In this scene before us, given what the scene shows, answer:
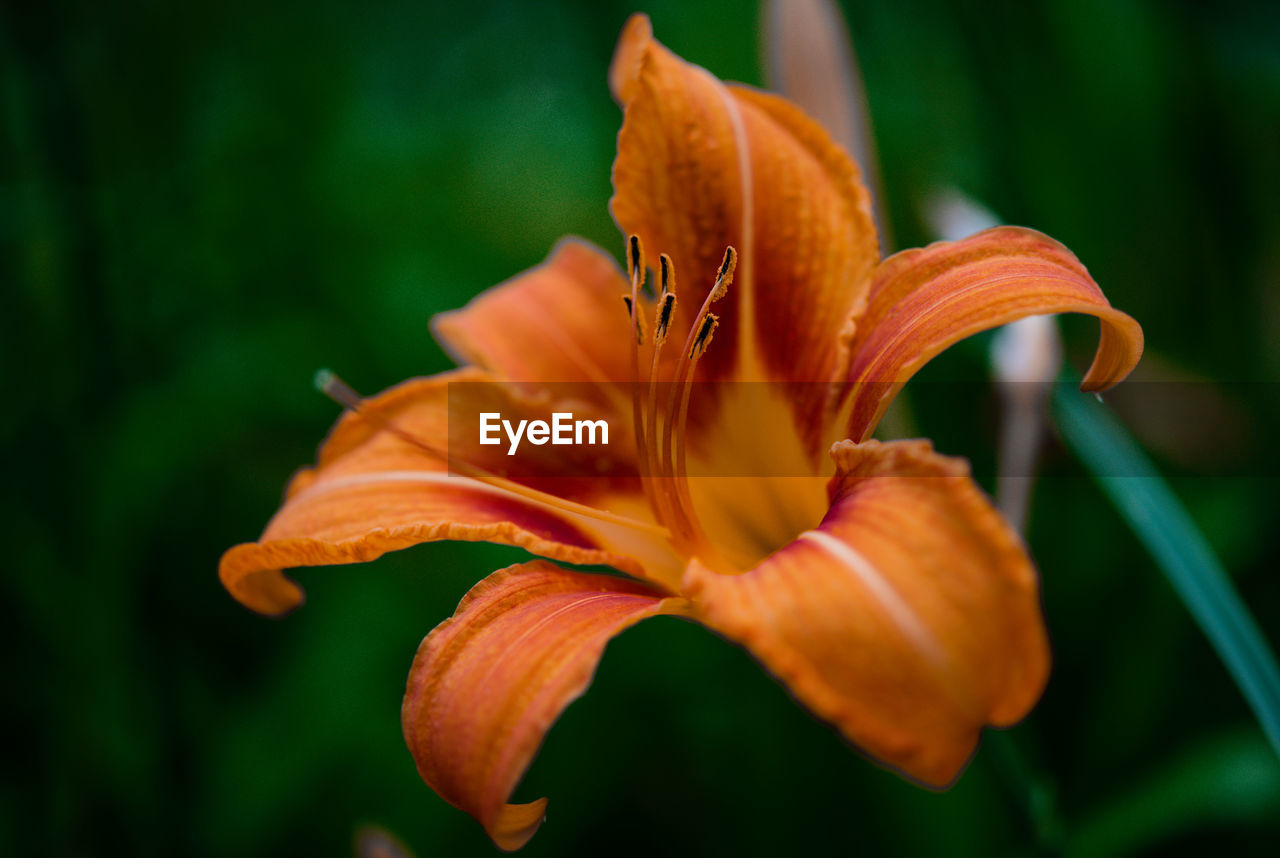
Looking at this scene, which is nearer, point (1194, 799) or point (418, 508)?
point (418, 508)

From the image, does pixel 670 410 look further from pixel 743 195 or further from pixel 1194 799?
pixel 1194 799

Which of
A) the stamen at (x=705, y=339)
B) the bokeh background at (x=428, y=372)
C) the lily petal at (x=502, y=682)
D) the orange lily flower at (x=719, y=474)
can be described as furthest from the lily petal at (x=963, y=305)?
the bokeh background at (x=428, y=372)

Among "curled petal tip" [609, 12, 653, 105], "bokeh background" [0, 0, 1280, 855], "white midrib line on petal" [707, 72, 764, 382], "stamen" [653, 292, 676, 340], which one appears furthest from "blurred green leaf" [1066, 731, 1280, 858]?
"curled petal tip" [609, 12, 653, 105]

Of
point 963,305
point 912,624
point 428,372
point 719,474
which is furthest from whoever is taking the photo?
point 428,372

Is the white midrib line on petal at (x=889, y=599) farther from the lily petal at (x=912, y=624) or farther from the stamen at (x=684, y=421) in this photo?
the stamen at (x=684, y=421)

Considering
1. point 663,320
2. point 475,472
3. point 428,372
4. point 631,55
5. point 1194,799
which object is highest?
point 631,55

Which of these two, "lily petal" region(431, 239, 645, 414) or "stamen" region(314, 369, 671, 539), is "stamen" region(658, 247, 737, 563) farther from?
"lily petal" region(431, 239, 645, 414)

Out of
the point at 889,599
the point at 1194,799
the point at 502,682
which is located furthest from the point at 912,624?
the point at 1194,799
